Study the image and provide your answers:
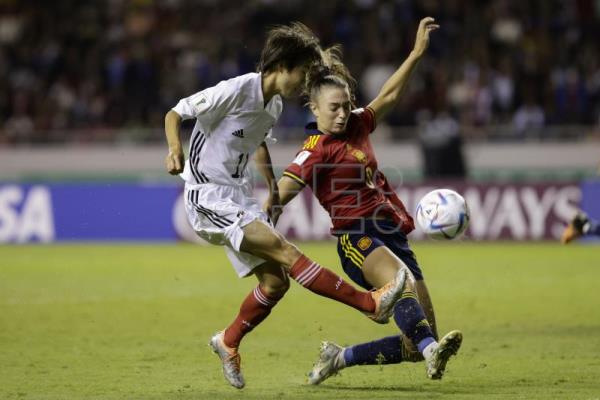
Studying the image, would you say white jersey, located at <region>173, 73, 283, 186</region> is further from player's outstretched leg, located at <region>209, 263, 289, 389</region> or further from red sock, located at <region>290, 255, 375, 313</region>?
red sock, located at <region>290, 255, 375, 313</region>

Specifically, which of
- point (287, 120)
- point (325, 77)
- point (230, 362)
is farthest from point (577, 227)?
point (287, 120)

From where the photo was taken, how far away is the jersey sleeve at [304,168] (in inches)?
258

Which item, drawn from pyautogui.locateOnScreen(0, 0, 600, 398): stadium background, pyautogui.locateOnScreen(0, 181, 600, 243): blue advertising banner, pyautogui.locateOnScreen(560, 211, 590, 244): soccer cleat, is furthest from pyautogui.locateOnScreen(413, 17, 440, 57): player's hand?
pyautogui.locateOnScreen(0, 181, 600, 243): blue advertising banner

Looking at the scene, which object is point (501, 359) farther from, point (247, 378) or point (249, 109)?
point (249, 109)

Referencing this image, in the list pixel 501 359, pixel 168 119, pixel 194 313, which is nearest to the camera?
pixel 168 119

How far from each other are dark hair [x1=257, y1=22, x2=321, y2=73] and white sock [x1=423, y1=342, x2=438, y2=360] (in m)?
1.79

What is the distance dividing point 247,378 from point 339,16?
46.9ft

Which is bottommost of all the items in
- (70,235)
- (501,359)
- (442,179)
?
(70,235)

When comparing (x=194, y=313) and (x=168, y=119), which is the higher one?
(x=168, y=119)

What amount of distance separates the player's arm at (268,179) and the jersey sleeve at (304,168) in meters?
0.19

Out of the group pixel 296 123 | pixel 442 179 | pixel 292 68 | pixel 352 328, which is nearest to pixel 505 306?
pixel 352 328

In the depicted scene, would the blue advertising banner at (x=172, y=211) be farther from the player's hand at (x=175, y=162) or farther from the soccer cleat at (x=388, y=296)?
the player's hand at (x=175, y=162)

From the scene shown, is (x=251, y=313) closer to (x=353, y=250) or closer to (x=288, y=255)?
(x=288, y=255)

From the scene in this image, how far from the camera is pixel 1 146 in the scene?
67.1 feet
